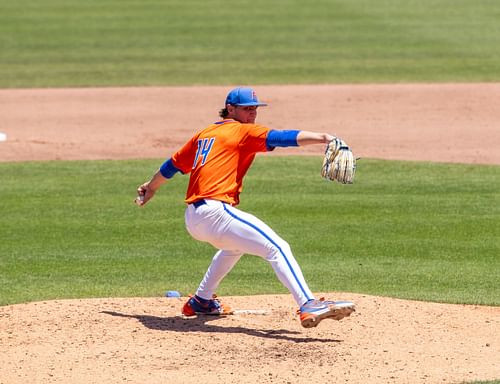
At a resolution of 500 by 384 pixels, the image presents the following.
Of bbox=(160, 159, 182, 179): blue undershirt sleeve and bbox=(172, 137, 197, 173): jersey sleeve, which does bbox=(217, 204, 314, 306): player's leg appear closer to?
bbox=(172, 137, 197, 173): jersey sleeve

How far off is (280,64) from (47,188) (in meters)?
11.2

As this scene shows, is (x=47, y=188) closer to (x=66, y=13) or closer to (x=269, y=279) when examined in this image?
(x=269, y=279)

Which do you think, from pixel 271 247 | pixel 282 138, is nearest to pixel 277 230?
pixel 271 247

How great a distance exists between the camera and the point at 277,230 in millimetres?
11312

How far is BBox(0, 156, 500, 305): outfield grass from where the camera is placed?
31.2 ft

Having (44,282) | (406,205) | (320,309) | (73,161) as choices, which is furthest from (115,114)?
(320,309)

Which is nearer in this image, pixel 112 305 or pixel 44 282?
pixel 112 305

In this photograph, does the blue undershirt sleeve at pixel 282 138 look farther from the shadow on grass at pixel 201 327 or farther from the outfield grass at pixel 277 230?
the outfield grass at pixel 277 230

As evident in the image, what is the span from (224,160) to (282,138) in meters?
0.52

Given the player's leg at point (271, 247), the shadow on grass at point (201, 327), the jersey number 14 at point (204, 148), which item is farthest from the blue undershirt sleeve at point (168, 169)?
the shadow on grass at point (201, 327)

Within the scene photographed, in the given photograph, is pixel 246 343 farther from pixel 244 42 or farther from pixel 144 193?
pixel 244 42

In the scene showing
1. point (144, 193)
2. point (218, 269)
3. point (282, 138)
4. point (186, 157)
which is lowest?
point (218, 269)

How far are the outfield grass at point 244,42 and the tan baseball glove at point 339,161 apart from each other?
14722 mm

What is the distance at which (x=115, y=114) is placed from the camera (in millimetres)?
19203
